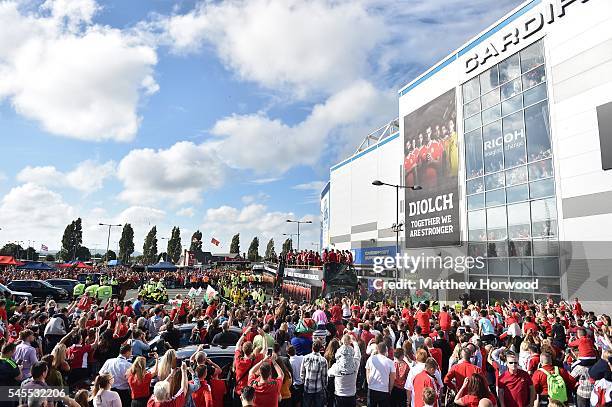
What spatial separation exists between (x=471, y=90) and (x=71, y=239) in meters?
102

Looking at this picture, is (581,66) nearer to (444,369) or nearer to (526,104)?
(526,104)

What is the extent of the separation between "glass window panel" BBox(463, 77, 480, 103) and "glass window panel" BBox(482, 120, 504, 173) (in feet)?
8.90

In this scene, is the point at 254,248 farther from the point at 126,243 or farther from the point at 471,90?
the point at 471,90

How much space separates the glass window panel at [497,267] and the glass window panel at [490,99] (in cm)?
989

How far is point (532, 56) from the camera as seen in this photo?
2200 cm

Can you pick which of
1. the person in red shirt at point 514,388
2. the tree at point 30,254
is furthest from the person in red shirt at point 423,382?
the tree at point 30,254

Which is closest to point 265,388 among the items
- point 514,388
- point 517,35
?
point 514,388

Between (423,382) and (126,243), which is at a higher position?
(126,243)

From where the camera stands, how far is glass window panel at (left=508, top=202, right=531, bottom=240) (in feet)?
71.5

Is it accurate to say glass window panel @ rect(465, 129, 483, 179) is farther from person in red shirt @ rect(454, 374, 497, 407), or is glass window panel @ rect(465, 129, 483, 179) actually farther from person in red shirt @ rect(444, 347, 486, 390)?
person in red shirt @ rect(454, 374, 497, 407)

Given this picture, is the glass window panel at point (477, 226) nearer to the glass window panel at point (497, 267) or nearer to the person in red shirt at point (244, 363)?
the glass window panel at point (497, 267)

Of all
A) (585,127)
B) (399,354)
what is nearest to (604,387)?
(399,354)

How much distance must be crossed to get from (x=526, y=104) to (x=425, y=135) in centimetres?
934

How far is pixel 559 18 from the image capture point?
2052 centimetres
